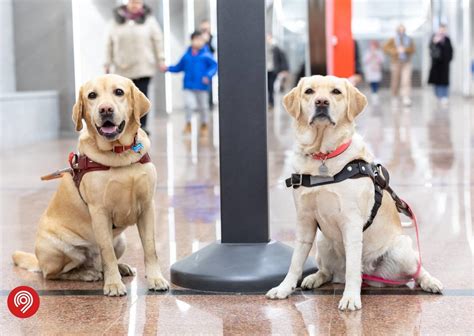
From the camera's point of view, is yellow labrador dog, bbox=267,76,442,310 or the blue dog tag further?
the blue dog tag

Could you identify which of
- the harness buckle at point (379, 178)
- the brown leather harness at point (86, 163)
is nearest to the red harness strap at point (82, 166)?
the brown leather harness at point (86, 163)

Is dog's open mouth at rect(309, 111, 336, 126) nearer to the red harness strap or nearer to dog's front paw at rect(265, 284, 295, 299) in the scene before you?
dog's front paw at rect(265, 284, 295, 299)

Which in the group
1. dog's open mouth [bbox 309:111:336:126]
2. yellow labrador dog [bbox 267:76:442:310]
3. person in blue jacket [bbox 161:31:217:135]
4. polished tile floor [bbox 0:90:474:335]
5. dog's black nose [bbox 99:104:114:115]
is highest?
person in blue jacket [bbox 161:31:217:135]

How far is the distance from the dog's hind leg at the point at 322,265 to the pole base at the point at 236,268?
0.47ft

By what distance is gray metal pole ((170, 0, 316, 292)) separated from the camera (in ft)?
15.2

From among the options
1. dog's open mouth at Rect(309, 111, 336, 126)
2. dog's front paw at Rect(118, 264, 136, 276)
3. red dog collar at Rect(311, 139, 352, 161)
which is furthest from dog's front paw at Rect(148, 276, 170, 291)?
dog's open mouth at Rect(309, 111, 336, 126)

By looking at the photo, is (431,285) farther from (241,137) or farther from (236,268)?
(241,137)

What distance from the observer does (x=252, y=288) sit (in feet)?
14.6

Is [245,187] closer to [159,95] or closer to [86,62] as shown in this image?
[86,62]

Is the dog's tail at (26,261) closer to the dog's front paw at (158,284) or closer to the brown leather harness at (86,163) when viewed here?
the brown leather harness at (86,163)

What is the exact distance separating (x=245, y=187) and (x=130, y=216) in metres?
0.66

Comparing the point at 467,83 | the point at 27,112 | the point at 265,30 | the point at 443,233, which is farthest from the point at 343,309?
the point at 467,83

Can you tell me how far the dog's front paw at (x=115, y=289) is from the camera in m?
4.42

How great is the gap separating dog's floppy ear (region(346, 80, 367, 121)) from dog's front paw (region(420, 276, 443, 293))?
0.94m
